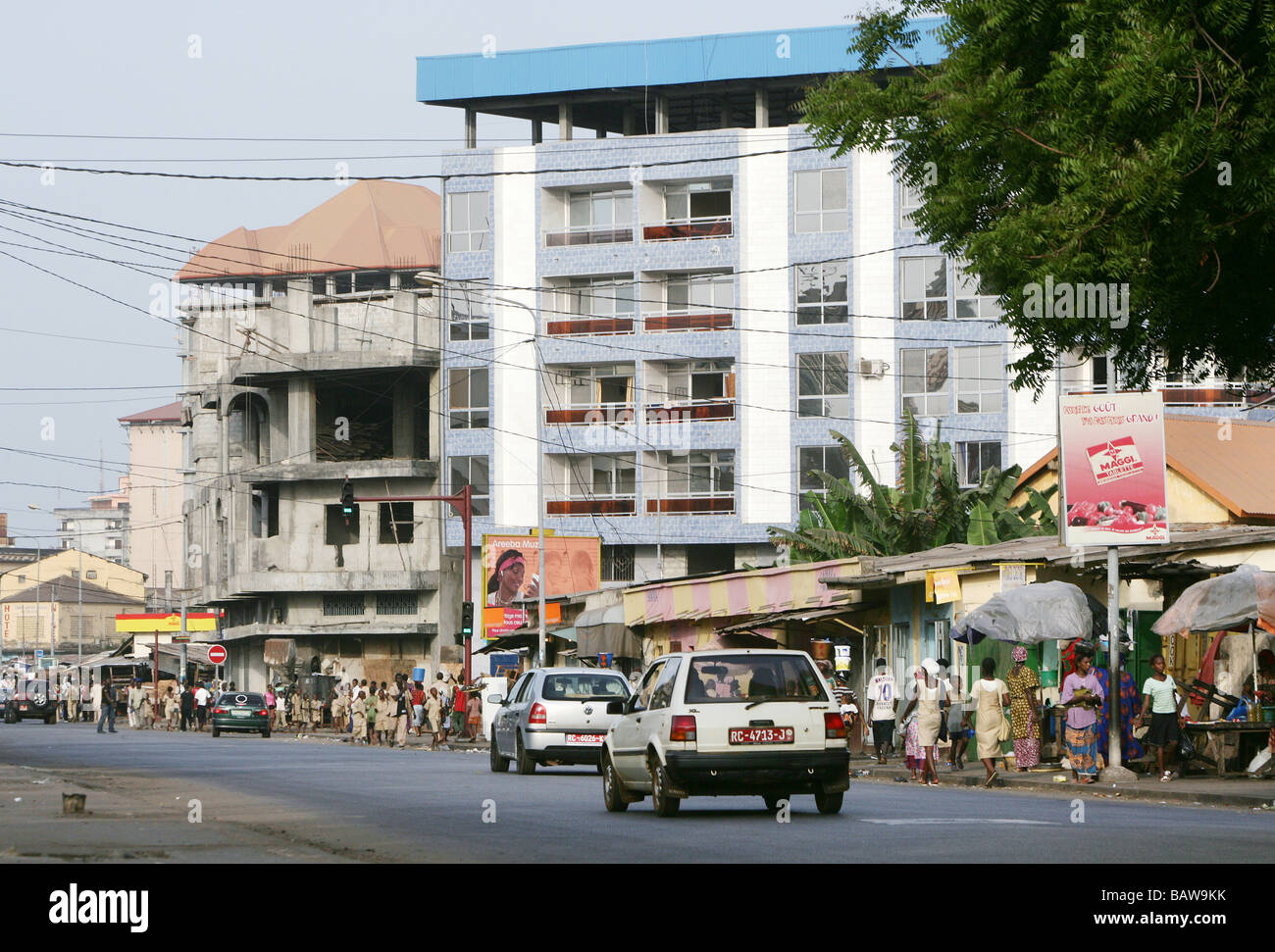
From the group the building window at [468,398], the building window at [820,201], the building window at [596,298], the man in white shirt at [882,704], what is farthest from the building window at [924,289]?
the man in white shirt at [882,704]

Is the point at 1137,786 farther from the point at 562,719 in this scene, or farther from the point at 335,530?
the point at 335,530

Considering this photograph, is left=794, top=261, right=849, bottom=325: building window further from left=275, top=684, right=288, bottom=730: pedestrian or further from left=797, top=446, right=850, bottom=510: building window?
left=275, top=684, right=288, bottom=730: pedestrian

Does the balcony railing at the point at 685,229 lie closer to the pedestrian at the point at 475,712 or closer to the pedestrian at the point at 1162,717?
the pedestrian at the point at 475,712

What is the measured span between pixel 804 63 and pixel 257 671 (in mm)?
36160

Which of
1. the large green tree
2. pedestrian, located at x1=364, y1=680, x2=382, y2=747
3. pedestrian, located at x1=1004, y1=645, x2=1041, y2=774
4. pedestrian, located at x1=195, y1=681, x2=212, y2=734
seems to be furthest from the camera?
pedestrian, located at x1=195, y1=681, x2=212, y2=734

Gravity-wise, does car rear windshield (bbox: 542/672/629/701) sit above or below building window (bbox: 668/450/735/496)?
below

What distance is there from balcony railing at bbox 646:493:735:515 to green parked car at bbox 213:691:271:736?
16.3 metres

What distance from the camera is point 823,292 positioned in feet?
219


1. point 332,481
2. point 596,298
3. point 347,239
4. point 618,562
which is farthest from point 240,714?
point 347,239

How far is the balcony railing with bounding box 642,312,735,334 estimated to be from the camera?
67688 mm

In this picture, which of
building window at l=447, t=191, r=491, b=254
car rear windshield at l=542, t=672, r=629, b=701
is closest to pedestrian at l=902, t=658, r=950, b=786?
car rear windshield at l=542, t=672, r=629, b=701
